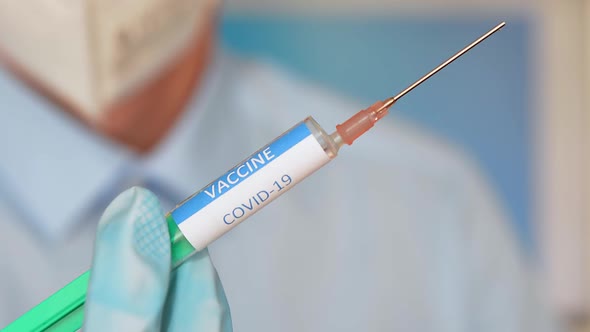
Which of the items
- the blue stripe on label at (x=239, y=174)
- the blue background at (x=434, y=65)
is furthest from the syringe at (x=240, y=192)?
the blue background at (x=434, y=65)

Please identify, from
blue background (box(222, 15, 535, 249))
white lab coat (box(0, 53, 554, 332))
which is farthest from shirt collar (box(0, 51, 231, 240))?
blue background (box(222, 15, 535, 249))

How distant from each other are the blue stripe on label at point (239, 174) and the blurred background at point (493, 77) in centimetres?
65

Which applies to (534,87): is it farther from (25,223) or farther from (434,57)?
(25,223)

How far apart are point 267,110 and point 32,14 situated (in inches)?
12.4

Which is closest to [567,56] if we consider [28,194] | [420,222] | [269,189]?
[420,222]

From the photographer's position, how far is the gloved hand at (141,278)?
39 cm

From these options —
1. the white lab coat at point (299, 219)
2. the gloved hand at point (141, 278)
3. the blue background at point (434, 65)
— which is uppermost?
the blue background at point (434, 65)

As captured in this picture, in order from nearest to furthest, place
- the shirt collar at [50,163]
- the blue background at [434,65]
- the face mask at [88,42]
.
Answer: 1. the face mask at [88,42]
2. the shirt collar at [50,163]
3. the blue background at [434,65]

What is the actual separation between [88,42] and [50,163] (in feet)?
0.56

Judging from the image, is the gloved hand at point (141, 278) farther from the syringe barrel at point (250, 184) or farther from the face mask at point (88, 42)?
the face mask at point (88, 42)

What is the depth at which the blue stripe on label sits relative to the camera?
0.40 m

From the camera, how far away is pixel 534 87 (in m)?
1.19

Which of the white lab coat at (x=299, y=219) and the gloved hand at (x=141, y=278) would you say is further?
the white lab coat at (x=299, y=219)

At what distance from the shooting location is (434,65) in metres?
1.11
